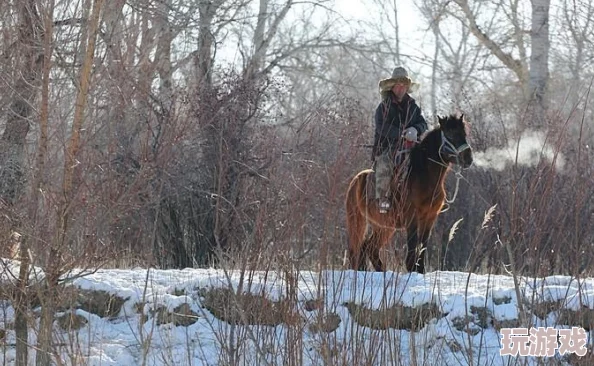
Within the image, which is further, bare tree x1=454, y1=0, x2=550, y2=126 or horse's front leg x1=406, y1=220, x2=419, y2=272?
bare tree x1=454, y1=0, x2=550, y2=126

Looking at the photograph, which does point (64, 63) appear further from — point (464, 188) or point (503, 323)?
point (464, 188)

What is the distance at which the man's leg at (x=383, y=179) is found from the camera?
8992 millimetres

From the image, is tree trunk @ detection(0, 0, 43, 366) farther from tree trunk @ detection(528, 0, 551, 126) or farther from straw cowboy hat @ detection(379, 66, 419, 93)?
tree trunk @ detection(528, 0, 551, 126)

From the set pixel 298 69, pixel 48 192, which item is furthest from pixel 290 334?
pixel 298 69

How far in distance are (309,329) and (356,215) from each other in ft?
13.2

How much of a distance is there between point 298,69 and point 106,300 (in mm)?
12841

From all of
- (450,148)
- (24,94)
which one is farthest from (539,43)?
(24,94)

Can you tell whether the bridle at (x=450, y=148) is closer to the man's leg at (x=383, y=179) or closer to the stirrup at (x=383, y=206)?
the man's leg at (x=383, y=179)

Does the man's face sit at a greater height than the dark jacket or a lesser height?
greater

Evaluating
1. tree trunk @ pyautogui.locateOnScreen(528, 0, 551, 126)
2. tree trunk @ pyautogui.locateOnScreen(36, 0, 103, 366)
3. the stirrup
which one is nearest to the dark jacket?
the stirrup

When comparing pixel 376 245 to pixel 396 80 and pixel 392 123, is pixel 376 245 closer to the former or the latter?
pixel 392 123

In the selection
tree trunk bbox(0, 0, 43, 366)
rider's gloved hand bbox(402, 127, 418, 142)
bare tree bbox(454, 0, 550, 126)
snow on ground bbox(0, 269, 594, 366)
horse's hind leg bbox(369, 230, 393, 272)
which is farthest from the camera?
bare tree bbox(454, 0, 550, 126)

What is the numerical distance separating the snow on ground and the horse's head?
44.7 inches

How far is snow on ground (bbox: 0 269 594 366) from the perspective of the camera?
5395 mm
